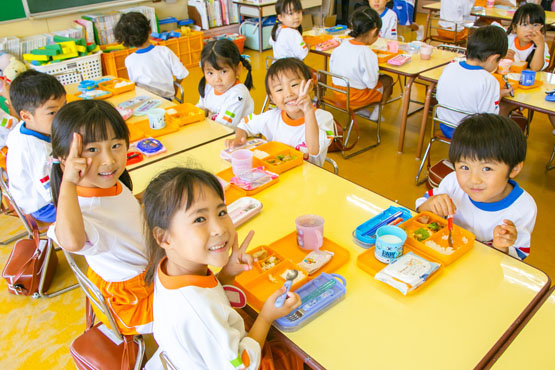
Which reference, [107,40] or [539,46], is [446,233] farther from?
[107,40]

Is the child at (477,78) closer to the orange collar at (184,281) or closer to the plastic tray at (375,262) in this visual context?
the plastic tray at (375,262)

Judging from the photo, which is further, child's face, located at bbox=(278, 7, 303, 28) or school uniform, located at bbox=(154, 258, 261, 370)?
child's face, located at bbox=(278, 7, 303, 28)

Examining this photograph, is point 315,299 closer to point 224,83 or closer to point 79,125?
point 79,125

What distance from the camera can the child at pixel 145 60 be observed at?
3.35m

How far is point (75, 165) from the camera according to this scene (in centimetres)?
131

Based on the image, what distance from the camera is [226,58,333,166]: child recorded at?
6.97ft

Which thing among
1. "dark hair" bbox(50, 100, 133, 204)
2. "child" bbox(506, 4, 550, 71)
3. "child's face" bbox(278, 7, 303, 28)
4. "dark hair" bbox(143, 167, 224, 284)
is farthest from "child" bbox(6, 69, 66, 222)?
"child" bbox(506, 4, 550, 71)

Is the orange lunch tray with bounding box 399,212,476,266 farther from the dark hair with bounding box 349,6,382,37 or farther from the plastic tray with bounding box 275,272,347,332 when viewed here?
the dark hair with bounding box 349,6,382,37

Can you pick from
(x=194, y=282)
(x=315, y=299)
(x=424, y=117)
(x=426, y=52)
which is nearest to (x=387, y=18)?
(x=426, y=52)

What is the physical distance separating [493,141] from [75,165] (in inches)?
55.6

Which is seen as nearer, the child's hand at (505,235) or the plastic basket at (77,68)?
the child's hand at (505,235)

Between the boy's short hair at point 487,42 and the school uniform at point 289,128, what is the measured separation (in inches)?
48.4

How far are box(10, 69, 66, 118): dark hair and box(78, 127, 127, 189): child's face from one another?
886 millimetres

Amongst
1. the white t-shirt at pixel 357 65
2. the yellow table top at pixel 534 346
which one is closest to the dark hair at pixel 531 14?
the white t-shirt at pixel 357 65
